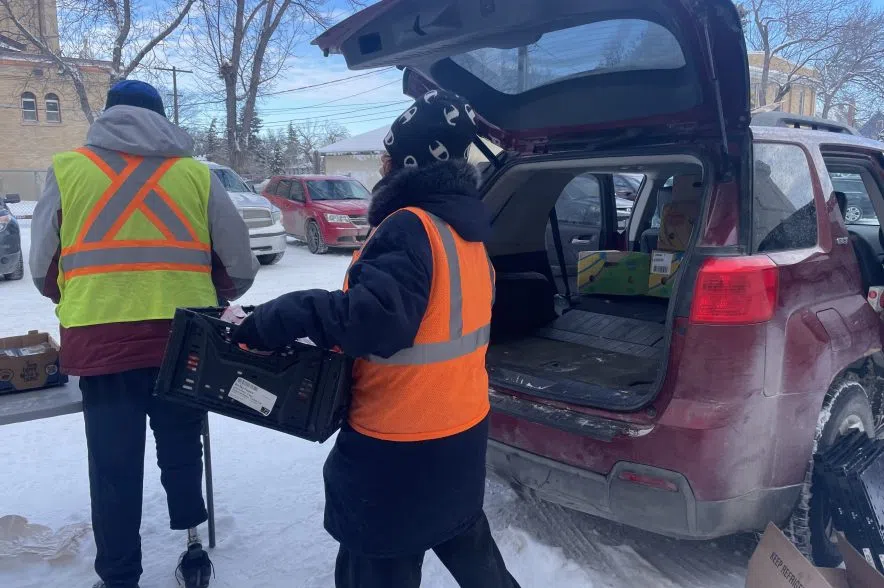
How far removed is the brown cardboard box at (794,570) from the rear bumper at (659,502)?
0.57 ft

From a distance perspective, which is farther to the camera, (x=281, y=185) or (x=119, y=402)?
(x=281, y=185)

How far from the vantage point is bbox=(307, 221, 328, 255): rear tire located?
13633 millimetres

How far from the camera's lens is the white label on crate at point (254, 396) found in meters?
2.04

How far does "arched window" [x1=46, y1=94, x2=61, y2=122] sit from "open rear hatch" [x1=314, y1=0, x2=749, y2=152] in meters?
42.7

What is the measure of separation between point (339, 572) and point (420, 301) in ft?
3.03

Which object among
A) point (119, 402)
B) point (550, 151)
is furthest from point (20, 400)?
point (550, 151)

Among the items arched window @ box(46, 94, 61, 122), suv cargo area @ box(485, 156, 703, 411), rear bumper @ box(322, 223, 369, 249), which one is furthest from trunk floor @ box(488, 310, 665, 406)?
arched window @ box(46, 94, 61, 122)

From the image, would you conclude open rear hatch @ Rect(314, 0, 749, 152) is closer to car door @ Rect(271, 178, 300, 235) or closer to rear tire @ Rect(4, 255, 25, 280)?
rear tire @ Rect(4, 255, 25, 280)

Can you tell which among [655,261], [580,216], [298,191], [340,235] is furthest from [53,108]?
[655,261]

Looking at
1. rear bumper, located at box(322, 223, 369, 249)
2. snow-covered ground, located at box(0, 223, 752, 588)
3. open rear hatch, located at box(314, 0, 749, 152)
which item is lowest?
snow-covered ground, located at box(0, 223, 752, 588)

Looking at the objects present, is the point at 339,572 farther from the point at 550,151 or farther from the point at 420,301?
the point at 550,151

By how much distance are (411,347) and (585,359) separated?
2184 mm

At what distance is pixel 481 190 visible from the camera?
3.79m

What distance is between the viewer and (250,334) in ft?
6.00
